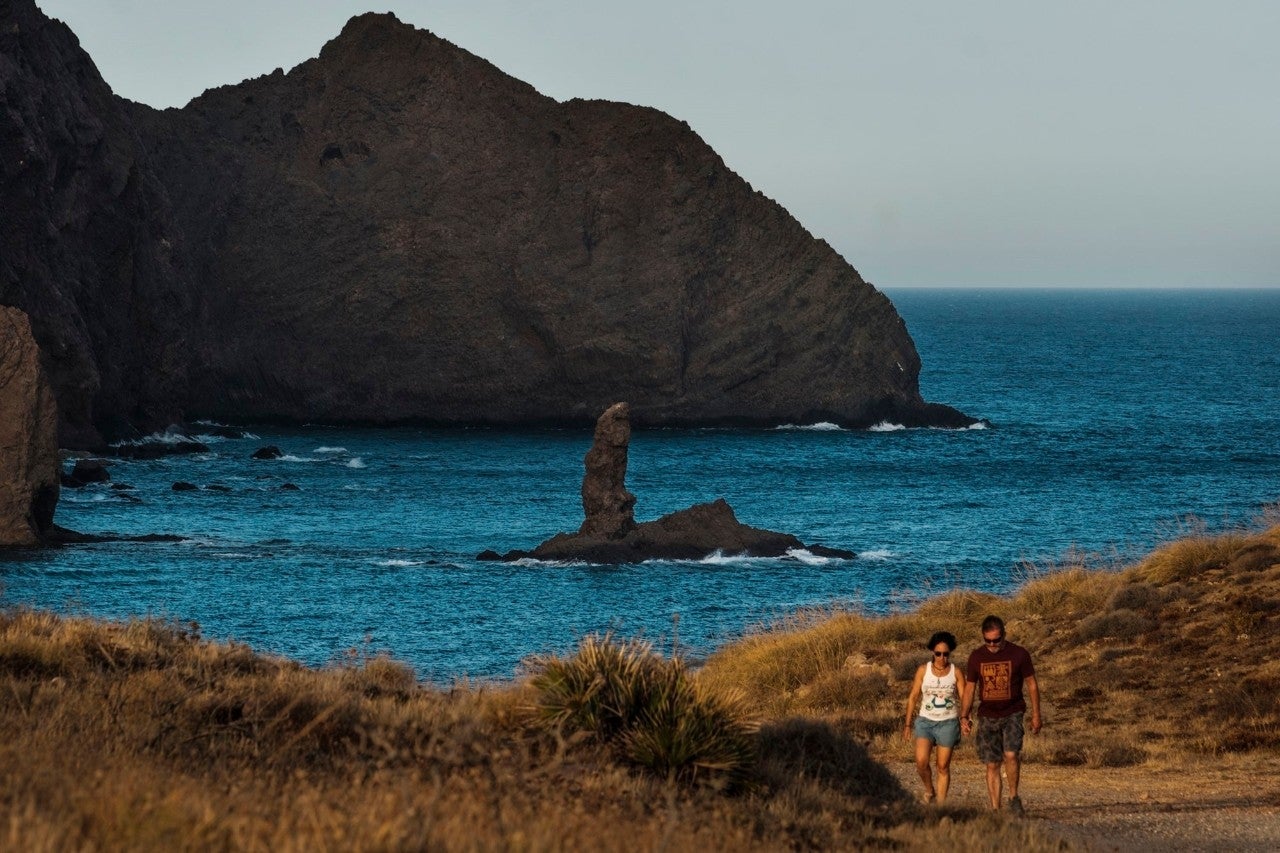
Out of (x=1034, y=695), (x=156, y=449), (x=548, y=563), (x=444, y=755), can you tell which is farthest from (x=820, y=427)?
(x=444, y=755)

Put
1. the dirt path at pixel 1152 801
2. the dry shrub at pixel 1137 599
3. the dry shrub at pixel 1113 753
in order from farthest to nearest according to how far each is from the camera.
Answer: the dry shrub at pixel 1137 599
the dry shrub at pixel 1113 753
the dirt path at pixel 1152 801

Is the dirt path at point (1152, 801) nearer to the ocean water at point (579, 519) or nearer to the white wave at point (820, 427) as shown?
the ocean water at point (579, 519)

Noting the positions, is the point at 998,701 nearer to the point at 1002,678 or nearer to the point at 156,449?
the point at 1002,678

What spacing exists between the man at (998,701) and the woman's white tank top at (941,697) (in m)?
0.15

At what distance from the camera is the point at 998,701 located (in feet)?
47.2

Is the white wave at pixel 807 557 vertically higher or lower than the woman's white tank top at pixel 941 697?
lower

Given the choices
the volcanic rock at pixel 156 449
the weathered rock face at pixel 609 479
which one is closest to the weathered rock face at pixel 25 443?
the weathered rock face at pixel 609 479

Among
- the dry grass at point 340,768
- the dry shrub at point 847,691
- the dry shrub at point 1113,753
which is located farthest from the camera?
the dry shrub at point 847,691

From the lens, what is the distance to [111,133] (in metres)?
99.2

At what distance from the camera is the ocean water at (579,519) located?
4506 centimetres

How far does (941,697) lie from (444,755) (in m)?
5.66

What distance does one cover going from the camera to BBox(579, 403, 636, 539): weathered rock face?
5312cm

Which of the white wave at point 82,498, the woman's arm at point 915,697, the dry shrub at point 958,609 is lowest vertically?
the white wave at point 82,498

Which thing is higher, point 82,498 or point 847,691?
point 847,691
